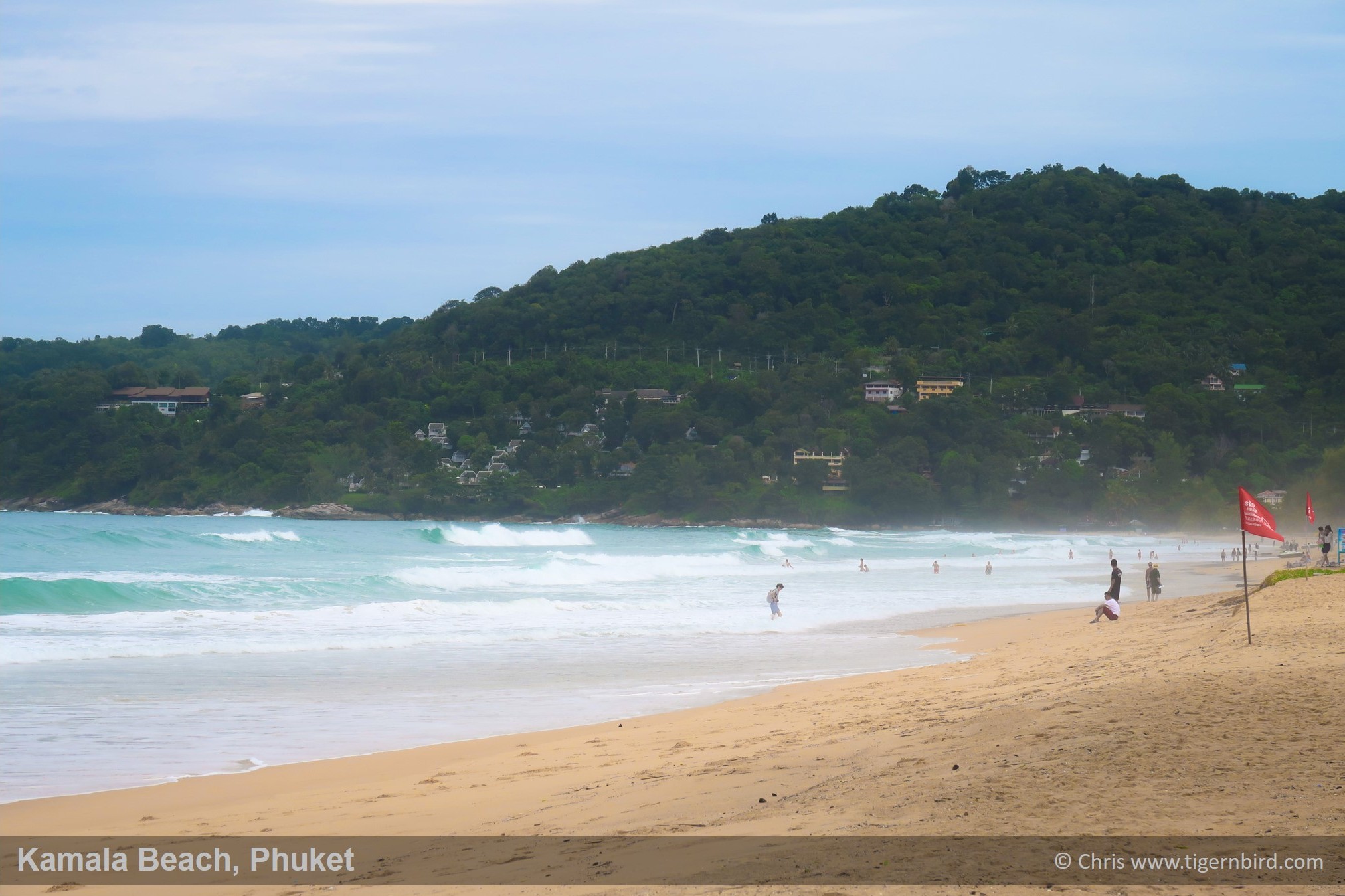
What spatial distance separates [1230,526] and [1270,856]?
96406 millimetres

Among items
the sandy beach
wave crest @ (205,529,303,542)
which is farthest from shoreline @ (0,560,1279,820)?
wave crest @ (205,529,303,542)

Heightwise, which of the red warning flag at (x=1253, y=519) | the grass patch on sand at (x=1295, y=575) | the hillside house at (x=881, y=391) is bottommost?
the grass patch on sand at (x=1295, y=575)

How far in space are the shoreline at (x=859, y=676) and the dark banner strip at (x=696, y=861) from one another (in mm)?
1869

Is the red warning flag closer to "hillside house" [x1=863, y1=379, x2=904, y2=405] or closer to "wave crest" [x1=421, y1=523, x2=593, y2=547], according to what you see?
"wave crest" [x1=421, y1=523, x2=593, y2=547]

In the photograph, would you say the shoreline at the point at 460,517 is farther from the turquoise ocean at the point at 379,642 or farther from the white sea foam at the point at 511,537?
the turquoise ocean at the point at 379,642

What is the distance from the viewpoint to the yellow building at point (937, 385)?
113 metres

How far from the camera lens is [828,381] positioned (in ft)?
376

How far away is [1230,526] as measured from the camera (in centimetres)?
9012

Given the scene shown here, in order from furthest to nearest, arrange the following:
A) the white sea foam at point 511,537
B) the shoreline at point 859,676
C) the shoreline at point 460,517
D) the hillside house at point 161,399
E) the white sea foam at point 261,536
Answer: the hillside house at point 161,399, the shoreline at point 460,517, the white sea foam at point 511,537, the white sea foam at point 261,536, the shoreline at point 859,676

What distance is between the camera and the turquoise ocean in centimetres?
991

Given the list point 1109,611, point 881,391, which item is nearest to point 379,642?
point 1109,611

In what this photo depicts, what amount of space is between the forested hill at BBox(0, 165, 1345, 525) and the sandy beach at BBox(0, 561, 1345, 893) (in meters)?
92.9

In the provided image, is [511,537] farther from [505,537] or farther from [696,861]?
[696,861]

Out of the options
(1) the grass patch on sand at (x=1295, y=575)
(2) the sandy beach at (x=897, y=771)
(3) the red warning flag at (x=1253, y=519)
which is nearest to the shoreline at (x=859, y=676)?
(2) the sandy beach at (x=897, y=771)
